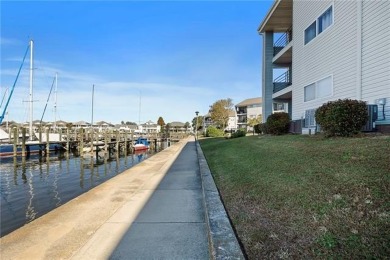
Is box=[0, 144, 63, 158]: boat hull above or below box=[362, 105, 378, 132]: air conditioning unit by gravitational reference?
below

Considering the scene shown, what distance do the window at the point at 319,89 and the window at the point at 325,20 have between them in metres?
2.50

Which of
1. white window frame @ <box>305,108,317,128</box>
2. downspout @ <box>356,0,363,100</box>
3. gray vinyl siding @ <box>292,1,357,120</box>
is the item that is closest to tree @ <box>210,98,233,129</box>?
gray vinyl siding @ <box>292,1,357,120</box>

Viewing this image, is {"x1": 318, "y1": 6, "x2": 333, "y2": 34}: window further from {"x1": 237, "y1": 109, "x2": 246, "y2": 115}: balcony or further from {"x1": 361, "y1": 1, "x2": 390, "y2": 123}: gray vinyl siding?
{"x1": 237, "y1": 109, "x2": 246, "y2": 115}: balcony

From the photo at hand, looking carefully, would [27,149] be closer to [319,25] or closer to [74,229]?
[319,25]

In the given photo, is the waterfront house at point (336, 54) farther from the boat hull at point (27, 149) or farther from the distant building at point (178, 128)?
the distant building at point (178, 128)

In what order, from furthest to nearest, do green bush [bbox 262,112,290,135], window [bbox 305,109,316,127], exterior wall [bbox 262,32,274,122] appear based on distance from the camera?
exterior wall [bbox 262,32,274,122]
green bush [bbox 262,112,290,135]
window [bbox 305,109,316,127]

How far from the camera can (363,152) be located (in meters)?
6.59

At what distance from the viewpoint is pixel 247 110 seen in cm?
9794

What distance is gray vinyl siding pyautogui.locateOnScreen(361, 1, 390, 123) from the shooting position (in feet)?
31.8

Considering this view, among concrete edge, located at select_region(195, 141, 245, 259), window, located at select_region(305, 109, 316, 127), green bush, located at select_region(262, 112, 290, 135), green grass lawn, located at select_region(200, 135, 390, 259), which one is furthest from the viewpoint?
green bush, located at select_region(262, 112, 290, 135)

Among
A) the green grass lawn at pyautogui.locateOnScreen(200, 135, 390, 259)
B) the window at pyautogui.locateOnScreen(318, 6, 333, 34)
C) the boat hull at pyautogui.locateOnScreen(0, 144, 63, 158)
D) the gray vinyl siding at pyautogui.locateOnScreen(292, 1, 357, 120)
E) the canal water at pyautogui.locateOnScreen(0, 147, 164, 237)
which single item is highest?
the window at pyautogui.locateOnScreen(318, 6, 333, 34)

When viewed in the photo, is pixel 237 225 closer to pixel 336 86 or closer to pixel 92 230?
pixel 92 230

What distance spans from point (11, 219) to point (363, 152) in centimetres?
921

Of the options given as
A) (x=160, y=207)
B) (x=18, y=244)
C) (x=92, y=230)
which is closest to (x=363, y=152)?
(x=160, y=207)
